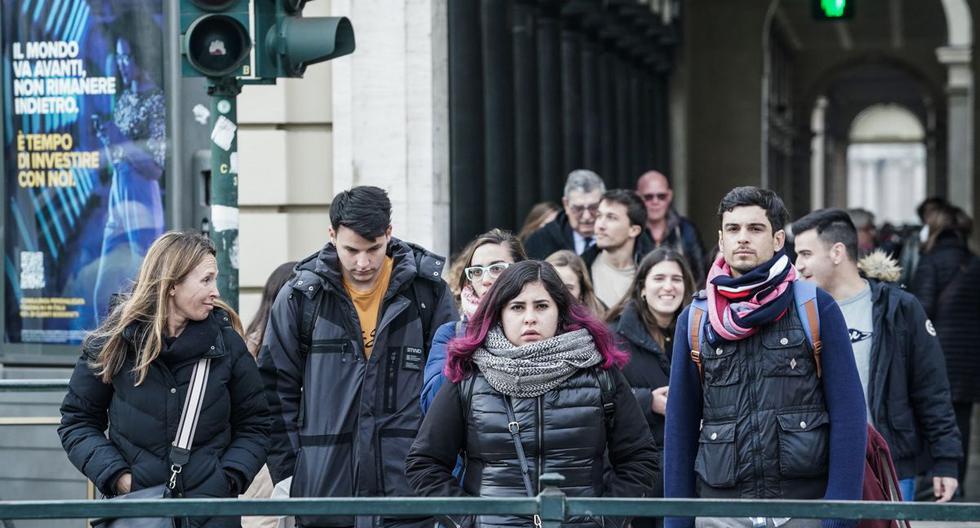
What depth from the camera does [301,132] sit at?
10.5m

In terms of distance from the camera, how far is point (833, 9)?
1284 cm

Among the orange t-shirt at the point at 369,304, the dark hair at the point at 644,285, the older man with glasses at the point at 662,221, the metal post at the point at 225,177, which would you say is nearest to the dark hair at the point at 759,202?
the orange t-shirt at the point at 369,304

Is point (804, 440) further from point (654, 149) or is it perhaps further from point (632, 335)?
point (654, 149)

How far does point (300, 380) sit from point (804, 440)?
6.60 ft

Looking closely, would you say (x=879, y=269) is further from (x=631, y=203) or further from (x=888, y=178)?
(x=888, y=178)

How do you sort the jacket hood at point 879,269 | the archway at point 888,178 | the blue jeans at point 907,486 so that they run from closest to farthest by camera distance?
the jacket hood at point 879,269
the blue jeans at point 907,486
the archway at point 888,178

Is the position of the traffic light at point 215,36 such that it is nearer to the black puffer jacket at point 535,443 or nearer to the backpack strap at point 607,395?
the black puffer jacket at point 535,443

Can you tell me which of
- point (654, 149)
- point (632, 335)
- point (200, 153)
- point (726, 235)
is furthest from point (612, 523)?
point (654, 149)

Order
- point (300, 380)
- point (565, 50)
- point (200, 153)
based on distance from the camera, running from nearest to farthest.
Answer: point (300, 380)
point (200, 153)
point (565, 50)

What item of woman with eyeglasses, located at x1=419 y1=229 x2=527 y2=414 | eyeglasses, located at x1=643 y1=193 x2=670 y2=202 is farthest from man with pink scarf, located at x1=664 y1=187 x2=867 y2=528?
eyeglasses, located at x1=643 y1=193 x2=670 y2=202

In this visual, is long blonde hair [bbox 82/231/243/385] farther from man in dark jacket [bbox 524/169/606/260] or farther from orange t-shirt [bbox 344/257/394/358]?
man in dark jacket [bbox 524/169/606/260]

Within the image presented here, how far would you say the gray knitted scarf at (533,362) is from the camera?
5.02 metres

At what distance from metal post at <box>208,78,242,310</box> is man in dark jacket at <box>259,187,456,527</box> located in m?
0.98

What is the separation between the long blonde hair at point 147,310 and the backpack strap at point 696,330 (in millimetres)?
1586
